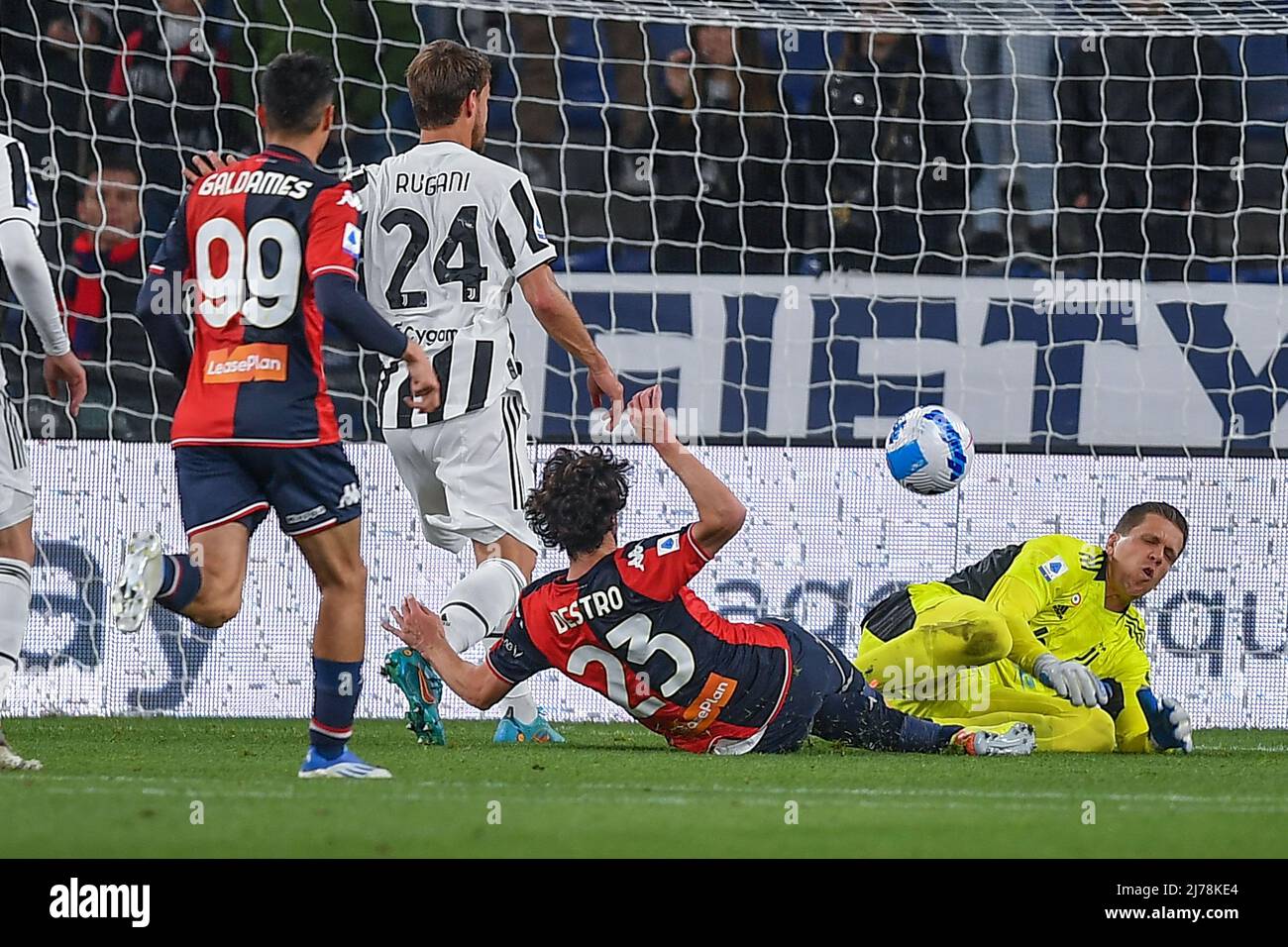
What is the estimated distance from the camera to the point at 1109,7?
370 inches

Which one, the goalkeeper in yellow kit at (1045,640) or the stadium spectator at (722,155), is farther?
the stadium spectator at (722,155)

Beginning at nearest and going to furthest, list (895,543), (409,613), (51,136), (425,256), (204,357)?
(204,357) < (409,613) < (425,256) < (895,543) < (51,136)

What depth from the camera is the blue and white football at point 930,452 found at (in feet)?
21.4

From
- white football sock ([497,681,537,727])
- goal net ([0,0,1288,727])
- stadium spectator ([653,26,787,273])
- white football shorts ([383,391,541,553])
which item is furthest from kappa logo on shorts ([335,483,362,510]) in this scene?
stadium spectator ([653,26,787,273])

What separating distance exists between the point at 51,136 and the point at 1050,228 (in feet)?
15.7

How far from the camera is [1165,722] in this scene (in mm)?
6145

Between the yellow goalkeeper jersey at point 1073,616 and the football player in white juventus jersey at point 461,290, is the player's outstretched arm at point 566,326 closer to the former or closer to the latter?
the football player in white juventus jersey at point 461,290

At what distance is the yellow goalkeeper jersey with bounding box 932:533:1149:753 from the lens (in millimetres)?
6195

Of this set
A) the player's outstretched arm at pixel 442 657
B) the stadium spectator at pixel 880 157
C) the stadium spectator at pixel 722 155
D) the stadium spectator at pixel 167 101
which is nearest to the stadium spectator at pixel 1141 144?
the stadium spectator at pixel 880 157

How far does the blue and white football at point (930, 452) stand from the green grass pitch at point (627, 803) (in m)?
1.09

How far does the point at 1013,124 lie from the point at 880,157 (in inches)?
26.8

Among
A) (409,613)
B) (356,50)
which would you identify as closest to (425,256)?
(409,613)
